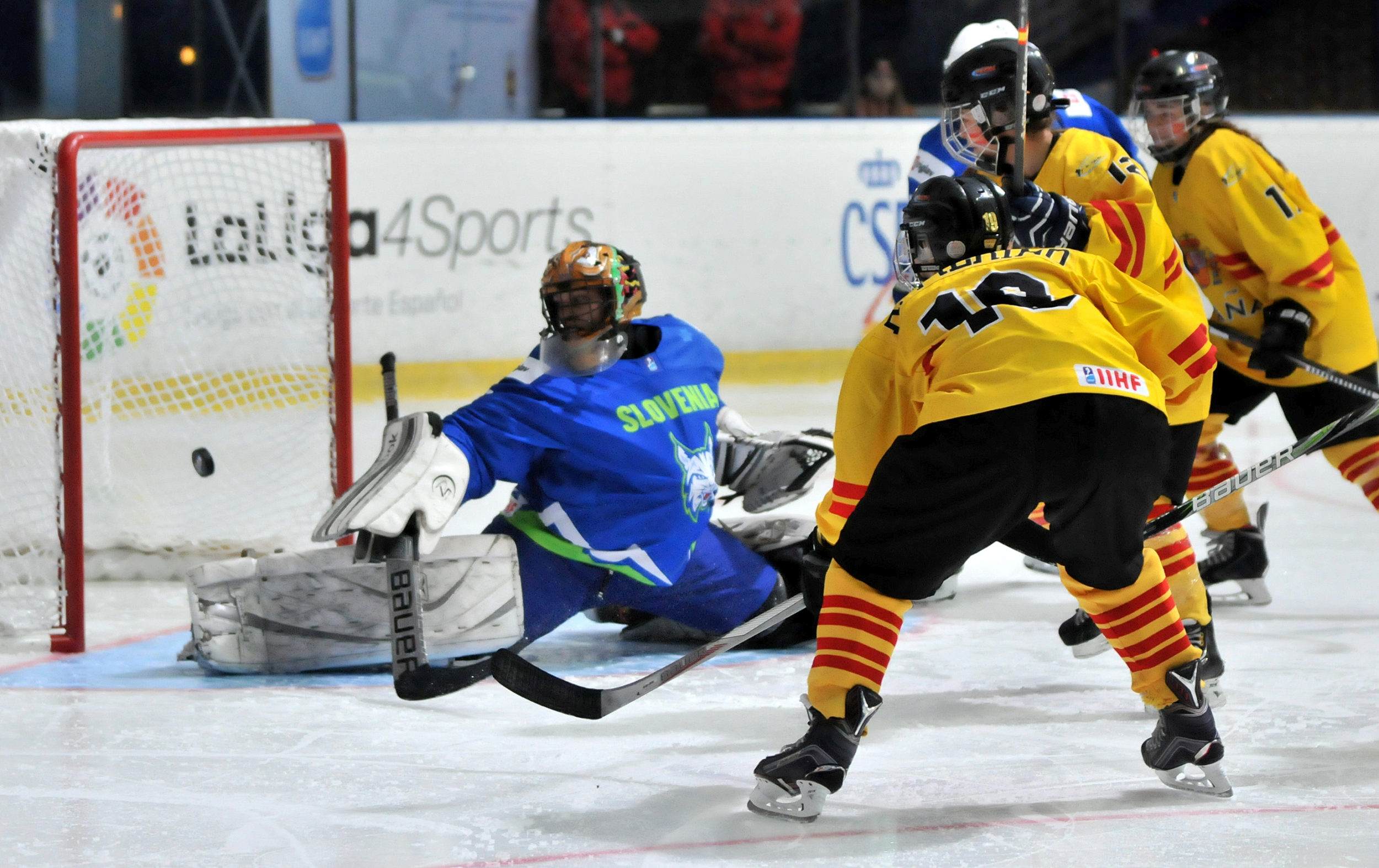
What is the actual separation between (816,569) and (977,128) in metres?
0.88

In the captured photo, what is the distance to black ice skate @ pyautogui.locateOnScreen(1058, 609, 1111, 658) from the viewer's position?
9.48 ft

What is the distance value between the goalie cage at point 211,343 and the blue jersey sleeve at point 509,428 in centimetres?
79

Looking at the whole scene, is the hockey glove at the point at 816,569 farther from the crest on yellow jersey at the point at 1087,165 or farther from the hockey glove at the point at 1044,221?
the crest on yellow jersey at the point at 1087,165

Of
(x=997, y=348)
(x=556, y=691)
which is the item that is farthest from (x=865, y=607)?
(x=556, y=691)

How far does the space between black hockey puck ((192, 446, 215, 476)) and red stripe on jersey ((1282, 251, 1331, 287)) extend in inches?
88.1

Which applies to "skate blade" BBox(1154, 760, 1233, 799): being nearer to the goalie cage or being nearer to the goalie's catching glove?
the goalie's catching glove

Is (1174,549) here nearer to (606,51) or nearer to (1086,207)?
(1086,207)

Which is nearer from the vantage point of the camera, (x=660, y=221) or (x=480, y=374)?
(x=480, y=374)

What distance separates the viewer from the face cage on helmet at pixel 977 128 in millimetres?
2682

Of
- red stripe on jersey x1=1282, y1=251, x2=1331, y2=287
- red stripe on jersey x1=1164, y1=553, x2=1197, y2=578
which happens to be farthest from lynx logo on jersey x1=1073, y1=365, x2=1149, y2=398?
red stripe on jersey x1=1282, y1=251, x2=1331, y2=287

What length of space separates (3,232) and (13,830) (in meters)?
1.53

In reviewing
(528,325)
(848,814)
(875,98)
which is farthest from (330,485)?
(875,98)

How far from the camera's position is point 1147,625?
85.7 inches

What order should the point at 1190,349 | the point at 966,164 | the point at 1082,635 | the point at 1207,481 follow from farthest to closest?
the point at 966,164, the point at 1207,481, the point at 1082,635, the point at 1190,349
